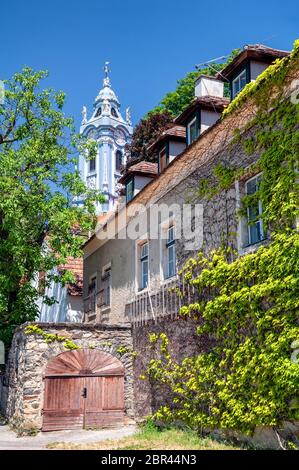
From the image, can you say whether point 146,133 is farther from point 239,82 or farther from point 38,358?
point 38,358

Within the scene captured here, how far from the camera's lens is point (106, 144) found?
2736 inches

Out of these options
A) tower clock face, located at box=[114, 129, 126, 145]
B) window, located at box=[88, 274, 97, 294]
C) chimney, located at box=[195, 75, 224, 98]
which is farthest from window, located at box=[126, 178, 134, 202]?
tower clock face, located at box=[114, 129, 126, 145]

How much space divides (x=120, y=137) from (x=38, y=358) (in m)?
60.3

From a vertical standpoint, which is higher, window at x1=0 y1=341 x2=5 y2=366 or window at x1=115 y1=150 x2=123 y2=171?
window at x1=115 y1=150 x2=123 y2=171

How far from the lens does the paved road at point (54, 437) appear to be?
38.4ft

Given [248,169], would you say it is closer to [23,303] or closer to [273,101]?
[273,101]

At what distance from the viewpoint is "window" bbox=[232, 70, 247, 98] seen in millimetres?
11969

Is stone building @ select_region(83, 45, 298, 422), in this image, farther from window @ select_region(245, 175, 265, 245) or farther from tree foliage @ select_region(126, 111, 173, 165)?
tree foliage @ select_region(126, 111, 173, 165)

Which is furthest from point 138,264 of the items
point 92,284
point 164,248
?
point 92,284

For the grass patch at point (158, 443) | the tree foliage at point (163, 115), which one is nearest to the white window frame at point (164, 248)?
the grass patch at point (158, 443)

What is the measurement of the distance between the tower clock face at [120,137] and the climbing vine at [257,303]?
60583mm

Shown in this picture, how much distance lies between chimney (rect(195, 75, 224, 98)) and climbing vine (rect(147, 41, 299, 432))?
11.1 feet

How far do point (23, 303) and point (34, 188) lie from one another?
4.08 metres

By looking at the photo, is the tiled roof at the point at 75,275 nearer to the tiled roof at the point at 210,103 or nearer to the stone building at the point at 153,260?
the stone building at the point at 153,260
